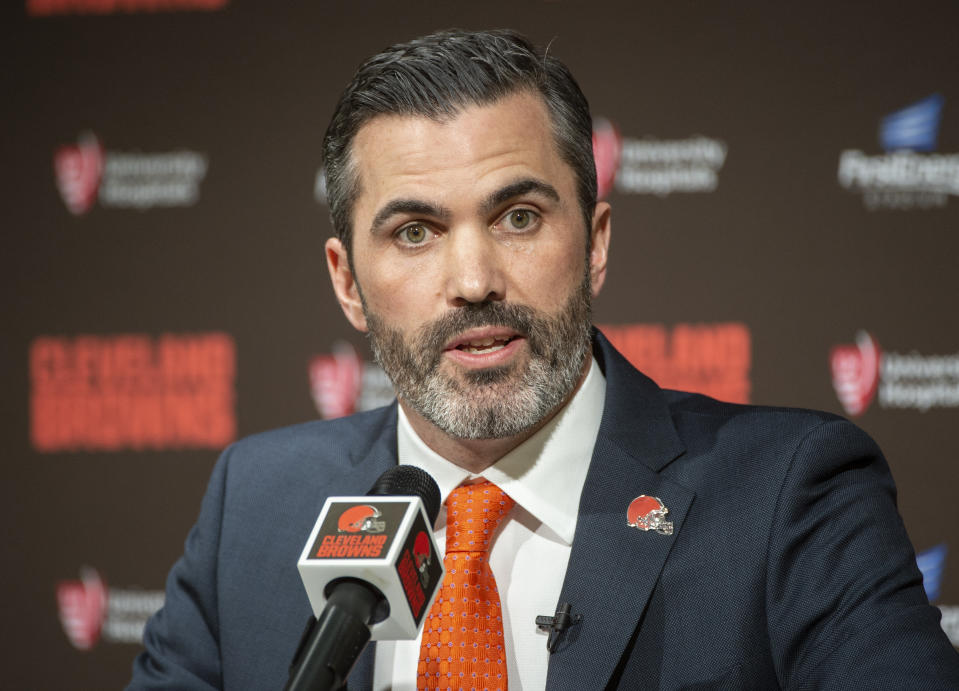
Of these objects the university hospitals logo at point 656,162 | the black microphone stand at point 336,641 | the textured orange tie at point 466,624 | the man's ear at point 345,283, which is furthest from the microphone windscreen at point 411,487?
the university hospitals logo at point 656,162

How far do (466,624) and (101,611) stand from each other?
2049 mm

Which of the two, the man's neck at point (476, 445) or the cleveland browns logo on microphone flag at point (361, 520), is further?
the man's neck at point (476, 445)

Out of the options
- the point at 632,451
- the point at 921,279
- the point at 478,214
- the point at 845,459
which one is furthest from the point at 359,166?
the point at 921,279

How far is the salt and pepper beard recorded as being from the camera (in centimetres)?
153

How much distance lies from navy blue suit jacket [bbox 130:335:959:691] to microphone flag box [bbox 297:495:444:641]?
0.49 metres

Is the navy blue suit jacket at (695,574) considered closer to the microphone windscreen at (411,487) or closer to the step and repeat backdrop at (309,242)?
the microphone windscreen at (411,487)

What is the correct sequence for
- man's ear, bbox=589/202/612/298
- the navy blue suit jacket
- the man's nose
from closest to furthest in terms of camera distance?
1. the navy blue suit jacket
2. the man's nose
3. man's ear, bbox=589/202/612/298

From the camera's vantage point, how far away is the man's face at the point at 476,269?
154 cm

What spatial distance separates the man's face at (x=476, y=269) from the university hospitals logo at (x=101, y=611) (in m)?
1.86

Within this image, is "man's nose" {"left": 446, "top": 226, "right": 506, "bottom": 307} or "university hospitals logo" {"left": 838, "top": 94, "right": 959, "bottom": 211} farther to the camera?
"university hospitals logo" {"left": 838, "top": 94, "right": 959, "bottom": 211}

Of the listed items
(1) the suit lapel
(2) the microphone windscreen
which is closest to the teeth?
(1) the suit lapel

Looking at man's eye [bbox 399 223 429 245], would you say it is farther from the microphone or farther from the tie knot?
the microphone

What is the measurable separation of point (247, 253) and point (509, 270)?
1693mm

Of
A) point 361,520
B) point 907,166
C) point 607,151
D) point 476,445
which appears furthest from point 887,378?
point 361,520
